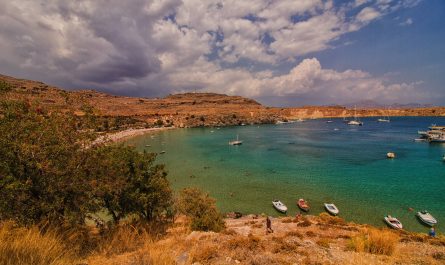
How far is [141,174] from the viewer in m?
23.8

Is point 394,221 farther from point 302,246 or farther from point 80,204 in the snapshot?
point 80,204

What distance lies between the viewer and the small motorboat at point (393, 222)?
1099 inches

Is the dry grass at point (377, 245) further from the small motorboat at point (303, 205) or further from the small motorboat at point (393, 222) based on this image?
the small motorboat at point (303, 205)

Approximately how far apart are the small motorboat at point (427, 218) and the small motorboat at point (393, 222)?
3.54m

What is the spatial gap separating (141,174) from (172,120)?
531 ft

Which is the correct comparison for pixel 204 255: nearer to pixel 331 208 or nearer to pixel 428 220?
pixel 331 208

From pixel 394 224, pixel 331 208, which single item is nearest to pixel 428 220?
pixel 394 224

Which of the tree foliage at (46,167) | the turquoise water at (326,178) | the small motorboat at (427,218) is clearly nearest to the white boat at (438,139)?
the turquoise water at (326,178)

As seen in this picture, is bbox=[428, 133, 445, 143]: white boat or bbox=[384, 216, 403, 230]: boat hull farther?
bbox=[428, 133, 445, 143]: white boat

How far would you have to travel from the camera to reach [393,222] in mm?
28609

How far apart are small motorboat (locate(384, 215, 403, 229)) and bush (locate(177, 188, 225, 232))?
844 inches

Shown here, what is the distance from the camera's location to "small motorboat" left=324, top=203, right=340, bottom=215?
3231cm

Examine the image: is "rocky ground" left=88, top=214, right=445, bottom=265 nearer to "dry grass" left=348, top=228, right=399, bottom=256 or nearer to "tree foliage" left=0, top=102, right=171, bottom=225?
"dry grass" left=348, top=228, right=399, bottom=256

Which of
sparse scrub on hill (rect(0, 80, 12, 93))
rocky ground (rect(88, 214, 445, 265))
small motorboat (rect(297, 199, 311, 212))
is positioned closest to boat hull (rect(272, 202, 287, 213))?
small motorboat (rect(297, 199, 311, 212))
